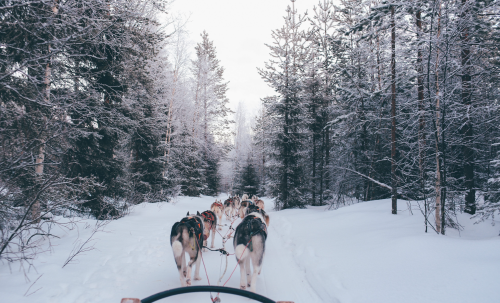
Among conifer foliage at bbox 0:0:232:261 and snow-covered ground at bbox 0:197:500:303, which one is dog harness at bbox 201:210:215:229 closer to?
snow-covered ground at bbox 0:197:500:303

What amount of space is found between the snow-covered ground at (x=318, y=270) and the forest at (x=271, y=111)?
1.93 ft

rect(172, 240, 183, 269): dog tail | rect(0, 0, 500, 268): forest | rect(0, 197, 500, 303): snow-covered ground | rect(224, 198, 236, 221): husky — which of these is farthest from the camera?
rect(224, 198, 236, 221): husky

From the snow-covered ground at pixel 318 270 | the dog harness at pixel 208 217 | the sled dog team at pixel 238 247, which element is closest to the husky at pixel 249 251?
the sled dog team at pixel 238 247

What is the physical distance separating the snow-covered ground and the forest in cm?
59

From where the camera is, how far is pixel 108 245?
5.14 meters

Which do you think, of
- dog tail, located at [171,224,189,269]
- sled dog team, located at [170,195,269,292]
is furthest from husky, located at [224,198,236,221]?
dog tail, located at [171,224,189,269]

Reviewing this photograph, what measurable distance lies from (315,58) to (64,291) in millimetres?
19766

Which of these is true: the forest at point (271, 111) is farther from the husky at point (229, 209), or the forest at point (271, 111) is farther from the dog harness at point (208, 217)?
the husky at point (229, 209)

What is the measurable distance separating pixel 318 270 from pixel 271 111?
39.7 ft

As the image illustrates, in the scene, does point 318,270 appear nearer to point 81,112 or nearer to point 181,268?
point 181,268

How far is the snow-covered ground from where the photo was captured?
3039 millimetres

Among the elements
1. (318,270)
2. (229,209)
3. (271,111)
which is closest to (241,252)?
(318,270)

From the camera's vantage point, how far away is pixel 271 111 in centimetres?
1519

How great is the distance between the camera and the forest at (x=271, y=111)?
4.05 m
